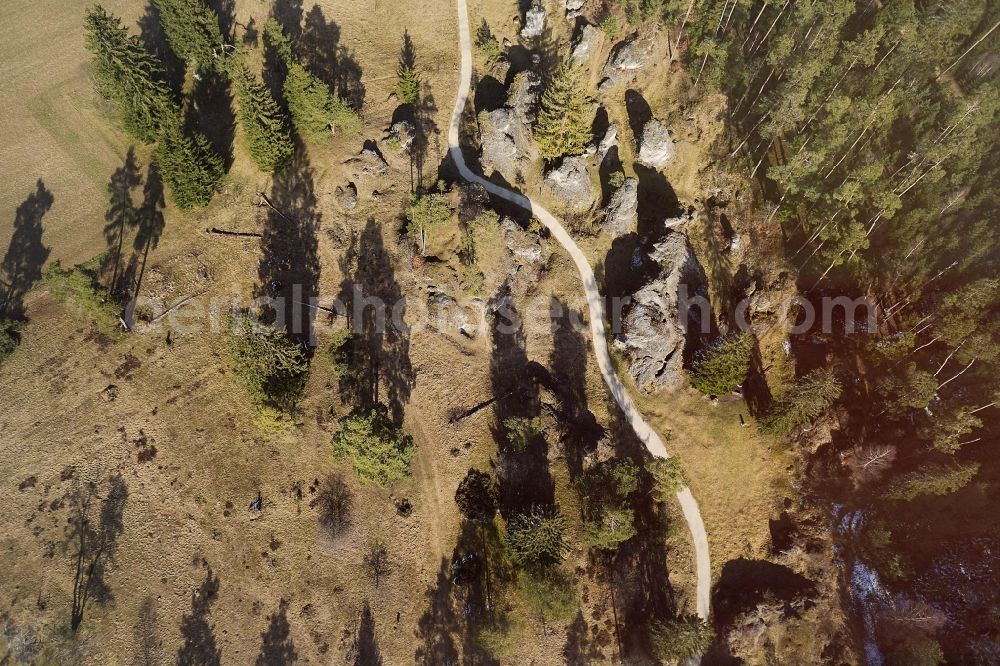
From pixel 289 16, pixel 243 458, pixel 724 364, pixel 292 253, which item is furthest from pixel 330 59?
pixel 724 364

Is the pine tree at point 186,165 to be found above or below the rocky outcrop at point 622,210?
above

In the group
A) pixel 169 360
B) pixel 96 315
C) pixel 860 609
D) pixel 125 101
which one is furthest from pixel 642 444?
pixel 125 101

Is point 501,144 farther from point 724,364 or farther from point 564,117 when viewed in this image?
point 724,364

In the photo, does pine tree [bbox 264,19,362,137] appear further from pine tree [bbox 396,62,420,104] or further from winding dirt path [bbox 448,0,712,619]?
winding dirt path [bbox 448,0,712,619]

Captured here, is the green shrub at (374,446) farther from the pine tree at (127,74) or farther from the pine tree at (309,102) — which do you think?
the pine tree at (127,74)

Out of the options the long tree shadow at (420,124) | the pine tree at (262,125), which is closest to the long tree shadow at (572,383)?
the long tree shadow at (420,124)
